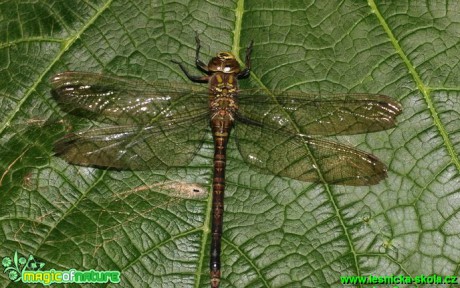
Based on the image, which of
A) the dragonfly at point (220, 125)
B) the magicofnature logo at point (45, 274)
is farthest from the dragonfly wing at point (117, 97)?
the magicofnature logo at point (45, 274)

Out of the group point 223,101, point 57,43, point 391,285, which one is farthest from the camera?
point 223,101

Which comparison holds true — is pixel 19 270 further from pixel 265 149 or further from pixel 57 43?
pixel 265 149

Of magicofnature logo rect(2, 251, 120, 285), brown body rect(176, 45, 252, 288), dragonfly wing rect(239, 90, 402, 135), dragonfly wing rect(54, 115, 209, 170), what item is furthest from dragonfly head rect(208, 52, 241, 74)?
magicofnature logo rect(2, 251, 120, 285)

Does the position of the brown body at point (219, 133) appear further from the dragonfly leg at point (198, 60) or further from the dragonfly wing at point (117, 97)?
the dragonfly wing at point (117, 97)

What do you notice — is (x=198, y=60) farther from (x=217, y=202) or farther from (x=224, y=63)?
(x=217, y=202)

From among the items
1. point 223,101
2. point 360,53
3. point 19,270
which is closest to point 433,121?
point 360,53

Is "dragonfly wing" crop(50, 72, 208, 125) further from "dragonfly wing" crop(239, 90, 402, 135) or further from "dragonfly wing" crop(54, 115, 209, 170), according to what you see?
"dragonfly wing" crop(239, 90, 402, 135)
